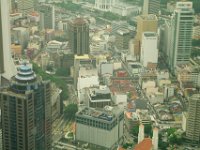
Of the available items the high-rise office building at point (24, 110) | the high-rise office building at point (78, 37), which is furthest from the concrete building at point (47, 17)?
the high-rise office building at point (24, 110)

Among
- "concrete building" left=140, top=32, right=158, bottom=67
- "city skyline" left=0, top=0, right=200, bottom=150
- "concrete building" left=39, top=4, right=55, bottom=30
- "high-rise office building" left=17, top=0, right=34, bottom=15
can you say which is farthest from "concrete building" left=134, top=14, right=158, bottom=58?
"high-rise office building" left=17, top=0, right=34, bottom=15

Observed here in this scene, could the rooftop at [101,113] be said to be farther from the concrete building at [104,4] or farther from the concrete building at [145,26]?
the concrete building at [104,4]

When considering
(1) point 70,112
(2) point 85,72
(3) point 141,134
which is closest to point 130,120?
(3) point 141,134

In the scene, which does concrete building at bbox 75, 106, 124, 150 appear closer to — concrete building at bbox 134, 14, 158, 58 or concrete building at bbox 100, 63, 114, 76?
concrete building at bbox 100, 63, 114, 76

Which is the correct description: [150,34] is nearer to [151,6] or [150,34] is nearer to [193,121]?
[151,6]

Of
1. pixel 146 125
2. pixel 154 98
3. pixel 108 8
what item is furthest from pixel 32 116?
pixel 108 8
